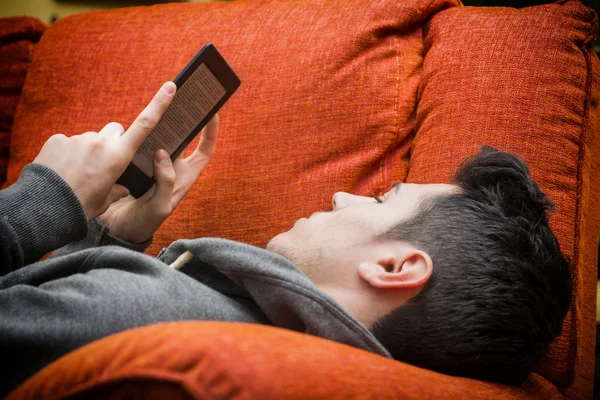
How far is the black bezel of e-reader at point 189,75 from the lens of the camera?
3.04ft

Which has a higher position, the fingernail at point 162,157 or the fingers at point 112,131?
the fingers at point 112,131

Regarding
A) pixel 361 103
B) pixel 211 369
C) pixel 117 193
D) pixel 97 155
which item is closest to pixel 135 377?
pixel 211 369

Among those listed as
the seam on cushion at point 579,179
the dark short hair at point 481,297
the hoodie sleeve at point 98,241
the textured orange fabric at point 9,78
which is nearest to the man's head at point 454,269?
the dark short hair at point 481,297

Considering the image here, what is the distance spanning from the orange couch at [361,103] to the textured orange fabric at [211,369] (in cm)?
35

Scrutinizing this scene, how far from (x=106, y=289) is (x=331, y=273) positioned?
0.31 meters

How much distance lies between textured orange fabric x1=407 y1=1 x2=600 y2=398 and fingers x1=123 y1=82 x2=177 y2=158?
44 centimetres

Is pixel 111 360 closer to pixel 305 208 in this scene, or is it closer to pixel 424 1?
pixel 305 208

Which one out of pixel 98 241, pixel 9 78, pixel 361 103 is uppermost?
pixel 9 78

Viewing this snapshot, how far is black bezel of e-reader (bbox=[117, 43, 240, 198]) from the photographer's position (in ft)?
3.04

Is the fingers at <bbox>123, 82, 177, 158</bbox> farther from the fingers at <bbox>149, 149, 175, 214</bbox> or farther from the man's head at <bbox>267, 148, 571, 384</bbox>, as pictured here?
the man's head at <bbox>267, 148, 571, 384</bbox>

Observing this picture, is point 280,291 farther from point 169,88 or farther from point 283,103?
point 283,103

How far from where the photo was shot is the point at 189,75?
93 centimetres

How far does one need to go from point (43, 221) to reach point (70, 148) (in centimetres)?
14

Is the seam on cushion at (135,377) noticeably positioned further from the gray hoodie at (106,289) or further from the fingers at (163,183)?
the fingers at (163,183)
